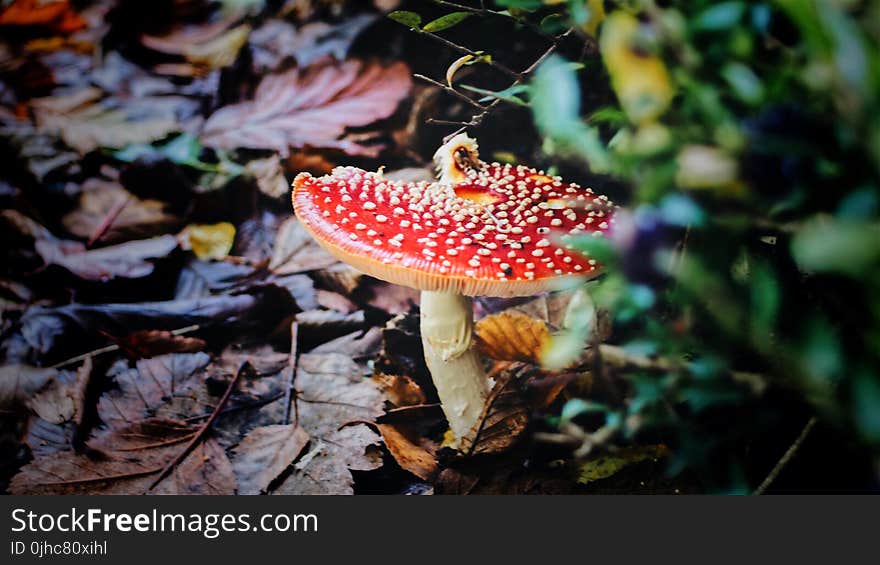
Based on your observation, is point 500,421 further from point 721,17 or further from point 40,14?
point 40,14

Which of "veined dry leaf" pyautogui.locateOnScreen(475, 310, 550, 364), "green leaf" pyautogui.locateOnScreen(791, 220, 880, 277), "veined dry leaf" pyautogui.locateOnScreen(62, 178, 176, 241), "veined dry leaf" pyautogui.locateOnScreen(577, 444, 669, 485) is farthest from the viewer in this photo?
"veined dry leaf" pyautogui.locateOnScreen(62, 178, 176, 241)

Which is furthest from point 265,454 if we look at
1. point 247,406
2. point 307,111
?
point 307,111

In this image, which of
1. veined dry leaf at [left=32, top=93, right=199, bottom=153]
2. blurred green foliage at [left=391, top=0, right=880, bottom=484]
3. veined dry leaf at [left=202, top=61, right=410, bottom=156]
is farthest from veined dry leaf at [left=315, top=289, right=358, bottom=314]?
blurred green foliage at [left=391, top=0, right=880, bottom=484]

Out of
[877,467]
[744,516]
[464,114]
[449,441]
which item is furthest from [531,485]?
[464,114]

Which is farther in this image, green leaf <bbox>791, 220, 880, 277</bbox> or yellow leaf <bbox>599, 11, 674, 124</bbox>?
yellow leaf <bbox>599, 11, 674, 124</bbox>

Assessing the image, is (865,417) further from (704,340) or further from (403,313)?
(403,313)

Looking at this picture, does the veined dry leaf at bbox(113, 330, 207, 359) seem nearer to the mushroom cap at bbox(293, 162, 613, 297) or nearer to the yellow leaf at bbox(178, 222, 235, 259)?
the yellow leaf at bbox(178, 222, 235, 259)

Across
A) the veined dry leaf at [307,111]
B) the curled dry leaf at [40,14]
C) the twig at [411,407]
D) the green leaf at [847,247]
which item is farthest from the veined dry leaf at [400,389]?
the curled dry leaf at [40,14]
